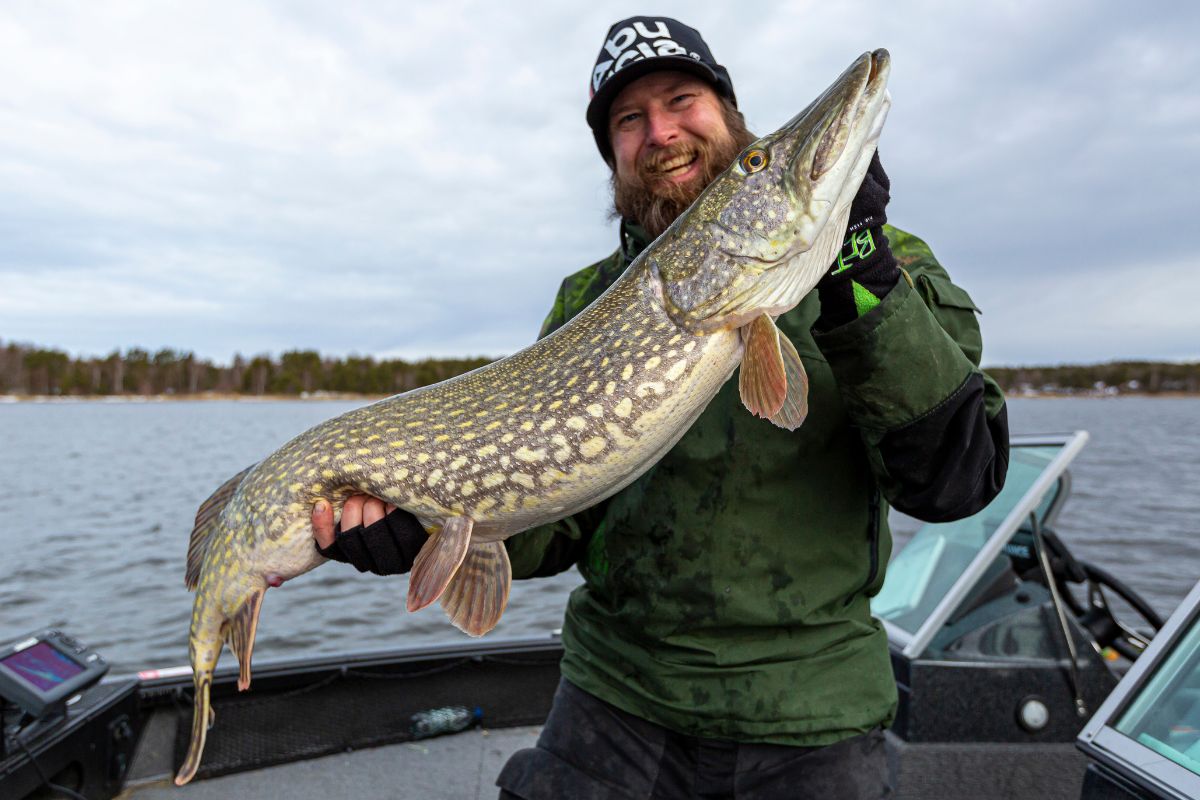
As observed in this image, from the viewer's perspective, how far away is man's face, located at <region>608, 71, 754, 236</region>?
254 centimetres

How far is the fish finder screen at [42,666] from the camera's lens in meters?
2.82

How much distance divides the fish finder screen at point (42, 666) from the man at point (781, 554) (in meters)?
1.56

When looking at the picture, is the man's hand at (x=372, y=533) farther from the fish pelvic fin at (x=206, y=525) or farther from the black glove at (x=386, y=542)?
the fish pelvic fin at (x=206, y=525)

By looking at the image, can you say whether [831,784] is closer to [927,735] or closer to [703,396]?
[703,396]

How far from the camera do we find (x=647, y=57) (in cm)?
248

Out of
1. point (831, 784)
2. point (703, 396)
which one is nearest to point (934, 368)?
point (703, 396)

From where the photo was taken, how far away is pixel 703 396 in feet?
6.22

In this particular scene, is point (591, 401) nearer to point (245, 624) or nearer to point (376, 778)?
point (245, 624)

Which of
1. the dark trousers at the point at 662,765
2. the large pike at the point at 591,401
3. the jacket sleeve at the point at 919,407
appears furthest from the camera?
the dark trousers at the point at 662,765

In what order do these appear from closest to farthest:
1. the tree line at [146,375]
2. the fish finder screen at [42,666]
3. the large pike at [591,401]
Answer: the large pike at [591,401], the fish finder screen at [42,666], the tree line at [146,375]

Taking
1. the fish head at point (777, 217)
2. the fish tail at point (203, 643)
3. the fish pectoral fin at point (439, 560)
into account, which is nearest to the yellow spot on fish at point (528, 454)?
the fish pectoral fin at point (439, 560)

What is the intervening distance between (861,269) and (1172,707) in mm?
1362

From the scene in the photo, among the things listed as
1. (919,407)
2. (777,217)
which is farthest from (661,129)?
(919,407)

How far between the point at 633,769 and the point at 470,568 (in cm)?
70
